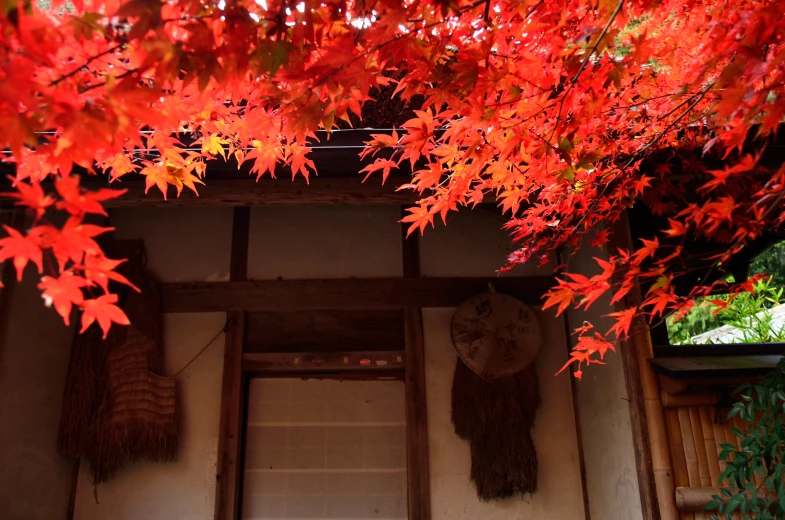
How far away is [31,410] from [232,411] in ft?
4.11

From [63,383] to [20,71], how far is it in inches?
143

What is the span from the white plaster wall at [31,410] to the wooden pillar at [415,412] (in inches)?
92.8

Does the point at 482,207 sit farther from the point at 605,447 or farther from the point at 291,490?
the point at 291,490

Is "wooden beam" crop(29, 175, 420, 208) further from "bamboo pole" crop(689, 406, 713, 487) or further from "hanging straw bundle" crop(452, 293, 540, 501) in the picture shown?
"bamboo pole" crop(689, 406, 713, 487)

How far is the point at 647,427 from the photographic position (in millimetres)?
2969

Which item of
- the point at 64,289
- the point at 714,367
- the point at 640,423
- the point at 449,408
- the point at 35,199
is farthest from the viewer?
the point at 449,408

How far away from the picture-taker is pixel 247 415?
4.19 m

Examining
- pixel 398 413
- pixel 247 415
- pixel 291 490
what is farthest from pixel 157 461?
pixel 398 413

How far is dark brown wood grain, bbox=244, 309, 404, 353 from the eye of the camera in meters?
4.23

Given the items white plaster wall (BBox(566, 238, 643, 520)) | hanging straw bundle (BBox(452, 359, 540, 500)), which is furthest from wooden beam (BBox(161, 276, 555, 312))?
white plaster wall (BBox(566, 238, 643, 520))

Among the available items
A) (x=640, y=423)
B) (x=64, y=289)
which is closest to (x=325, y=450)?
(x=640, y=423)

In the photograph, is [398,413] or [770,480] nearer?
[770,480]

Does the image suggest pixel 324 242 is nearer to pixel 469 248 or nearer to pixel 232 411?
pixel 469 248

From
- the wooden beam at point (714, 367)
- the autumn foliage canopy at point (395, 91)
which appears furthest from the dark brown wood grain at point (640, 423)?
the autumn foliage canopy at point (395, 91)
